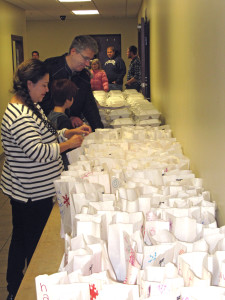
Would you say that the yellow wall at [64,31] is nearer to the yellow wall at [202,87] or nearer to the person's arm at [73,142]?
the yellow wall at [202,87]

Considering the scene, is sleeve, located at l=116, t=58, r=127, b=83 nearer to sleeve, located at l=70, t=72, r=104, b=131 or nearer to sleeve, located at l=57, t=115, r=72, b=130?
sleeve, located at l=70, t=72, r=104, b=131

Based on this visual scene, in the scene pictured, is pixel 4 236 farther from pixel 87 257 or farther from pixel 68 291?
pixel 68 291

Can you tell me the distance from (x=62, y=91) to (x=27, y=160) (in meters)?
0.97

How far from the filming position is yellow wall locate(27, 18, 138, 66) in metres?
15.0

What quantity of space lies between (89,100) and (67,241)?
281 cm

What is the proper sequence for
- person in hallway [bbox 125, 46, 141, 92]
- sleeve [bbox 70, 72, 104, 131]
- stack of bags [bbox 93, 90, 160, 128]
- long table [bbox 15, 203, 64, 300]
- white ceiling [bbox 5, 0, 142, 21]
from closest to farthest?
1. long table [bbox 15, 203, 64, 300]
2. sleeve [bbox 70, 72, 104, 131]
3. stack of bags [bbox 93, 90, 160, 128]
4. person in hallway [bbox 125, 46, 141, 92]
5. white ceiling [bbox 5, 0, 142, 21]

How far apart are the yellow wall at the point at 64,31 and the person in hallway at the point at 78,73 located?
11.2 meters

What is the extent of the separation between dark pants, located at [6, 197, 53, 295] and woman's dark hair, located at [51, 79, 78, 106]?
100cm

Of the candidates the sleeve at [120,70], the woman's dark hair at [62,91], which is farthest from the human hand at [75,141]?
the sleeve at [120,70]

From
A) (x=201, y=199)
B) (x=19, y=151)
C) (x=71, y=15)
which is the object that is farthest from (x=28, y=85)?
(x=71, y=15)

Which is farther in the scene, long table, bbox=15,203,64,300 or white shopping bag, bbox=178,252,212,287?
long table, bbox=15,203,64,300

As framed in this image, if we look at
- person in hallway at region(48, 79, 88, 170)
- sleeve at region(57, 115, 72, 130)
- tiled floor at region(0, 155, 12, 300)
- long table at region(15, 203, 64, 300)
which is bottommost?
tiled floor at region(0, 155, 12, 300)

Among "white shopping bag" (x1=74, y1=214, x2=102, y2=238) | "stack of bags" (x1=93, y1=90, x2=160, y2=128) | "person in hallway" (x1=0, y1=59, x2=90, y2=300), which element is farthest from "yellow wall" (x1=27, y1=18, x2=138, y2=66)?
"white shopping bag" (x1=74, y1=214, x2=102, y2=238)

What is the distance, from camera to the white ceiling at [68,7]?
34.0 ft
